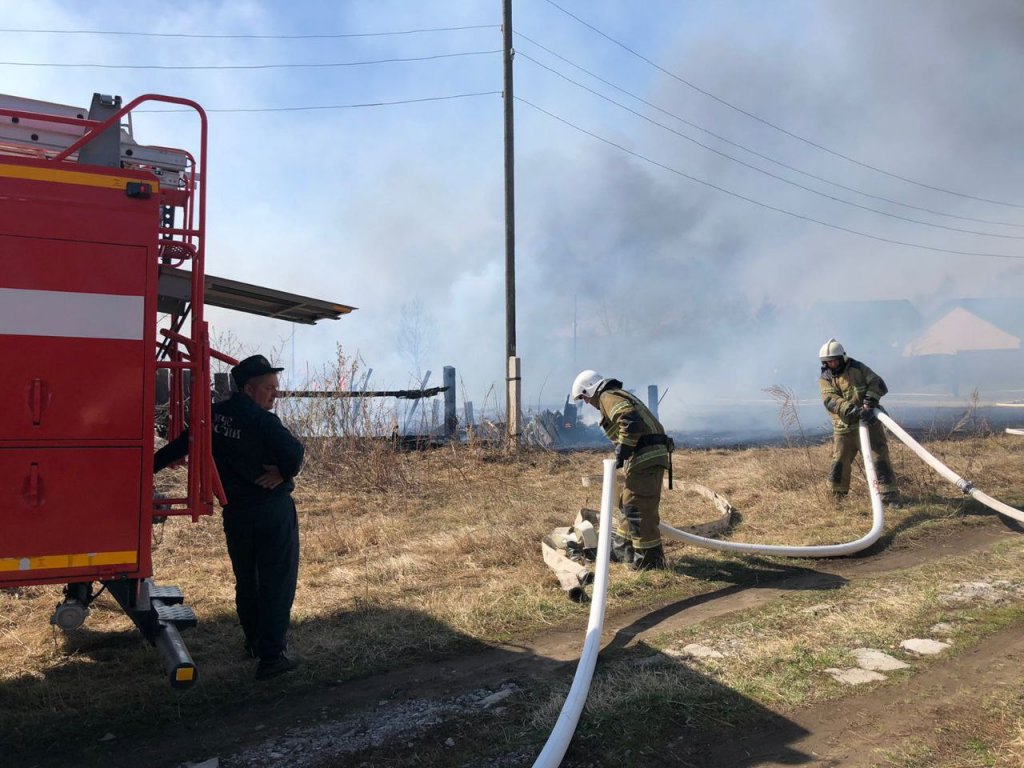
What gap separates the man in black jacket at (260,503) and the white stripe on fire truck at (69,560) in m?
0.87

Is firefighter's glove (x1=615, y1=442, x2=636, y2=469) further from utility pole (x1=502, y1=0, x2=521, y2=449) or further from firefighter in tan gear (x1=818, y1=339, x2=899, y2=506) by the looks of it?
utility pole (x1=502, y1=0, x2=521, y2=449)

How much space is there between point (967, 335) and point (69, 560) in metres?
49.1

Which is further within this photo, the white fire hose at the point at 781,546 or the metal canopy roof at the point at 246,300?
the white fire hose at the point at 781,546

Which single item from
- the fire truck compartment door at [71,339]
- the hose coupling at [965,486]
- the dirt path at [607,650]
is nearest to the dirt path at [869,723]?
the dirt path at [607,650]

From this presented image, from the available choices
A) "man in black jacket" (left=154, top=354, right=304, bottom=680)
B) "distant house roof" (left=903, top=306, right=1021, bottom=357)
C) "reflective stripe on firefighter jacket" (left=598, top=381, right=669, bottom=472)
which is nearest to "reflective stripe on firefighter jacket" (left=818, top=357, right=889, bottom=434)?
"reflective stripe on firefighter jacket" (left=598, top=381, right=669, bottom=472)

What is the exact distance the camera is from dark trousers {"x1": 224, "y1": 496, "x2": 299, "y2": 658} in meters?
3.99

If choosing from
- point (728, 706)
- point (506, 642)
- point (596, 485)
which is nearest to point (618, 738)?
point (728, 706)

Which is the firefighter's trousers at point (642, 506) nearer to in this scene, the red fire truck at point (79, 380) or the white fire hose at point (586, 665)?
the white fire hose at point (586, 665)

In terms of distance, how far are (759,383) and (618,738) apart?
32.4 m

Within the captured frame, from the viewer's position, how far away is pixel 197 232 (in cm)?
352

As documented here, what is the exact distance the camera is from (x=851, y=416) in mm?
8086

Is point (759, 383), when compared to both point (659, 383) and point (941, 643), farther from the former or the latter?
point (941, 643)

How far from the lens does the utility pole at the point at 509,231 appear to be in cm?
1297

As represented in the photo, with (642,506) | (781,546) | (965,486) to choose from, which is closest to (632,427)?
(642,506)
